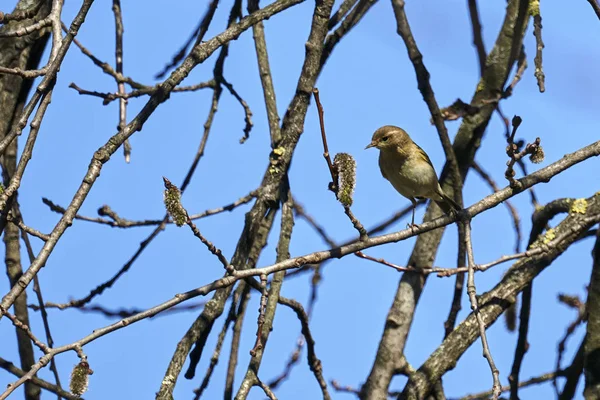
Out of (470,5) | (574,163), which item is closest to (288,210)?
(574,163)

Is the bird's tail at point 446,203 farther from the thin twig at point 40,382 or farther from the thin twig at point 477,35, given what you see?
the thin twig at point 40,382

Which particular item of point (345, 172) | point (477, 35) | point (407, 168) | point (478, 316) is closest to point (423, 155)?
point (407, 168)

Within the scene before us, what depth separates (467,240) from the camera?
3.53m

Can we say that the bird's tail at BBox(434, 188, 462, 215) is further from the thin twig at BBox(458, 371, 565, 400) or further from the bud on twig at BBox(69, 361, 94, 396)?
the bud on twig at BBox(69, 361, 94, 396)

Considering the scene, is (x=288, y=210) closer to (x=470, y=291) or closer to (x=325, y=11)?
(x=325, y=11)

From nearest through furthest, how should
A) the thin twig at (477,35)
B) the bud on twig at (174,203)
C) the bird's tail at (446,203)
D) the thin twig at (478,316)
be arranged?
the bud on twig at (174,203) < the thin twig at (478,316) < the thin twig at (477,35) < the bird's tail at (446,203)

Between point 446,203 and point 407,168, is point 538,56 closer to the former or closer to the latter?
Result: point 407,168

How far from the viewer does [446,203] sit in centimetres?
568

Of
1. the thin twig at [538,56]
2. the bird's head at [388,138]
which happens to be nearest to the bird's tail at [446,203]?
the bird's head at [388,138]

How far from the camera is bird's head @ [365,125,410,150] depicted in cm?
553

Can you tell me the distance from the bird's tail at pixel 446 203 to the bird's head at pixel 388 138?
44 cm

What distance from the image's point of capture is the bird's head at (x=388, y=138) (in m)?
5.53

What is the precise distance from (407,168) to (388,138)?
24 centimetres

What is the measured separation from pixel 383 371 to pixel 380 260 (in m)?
1.63
